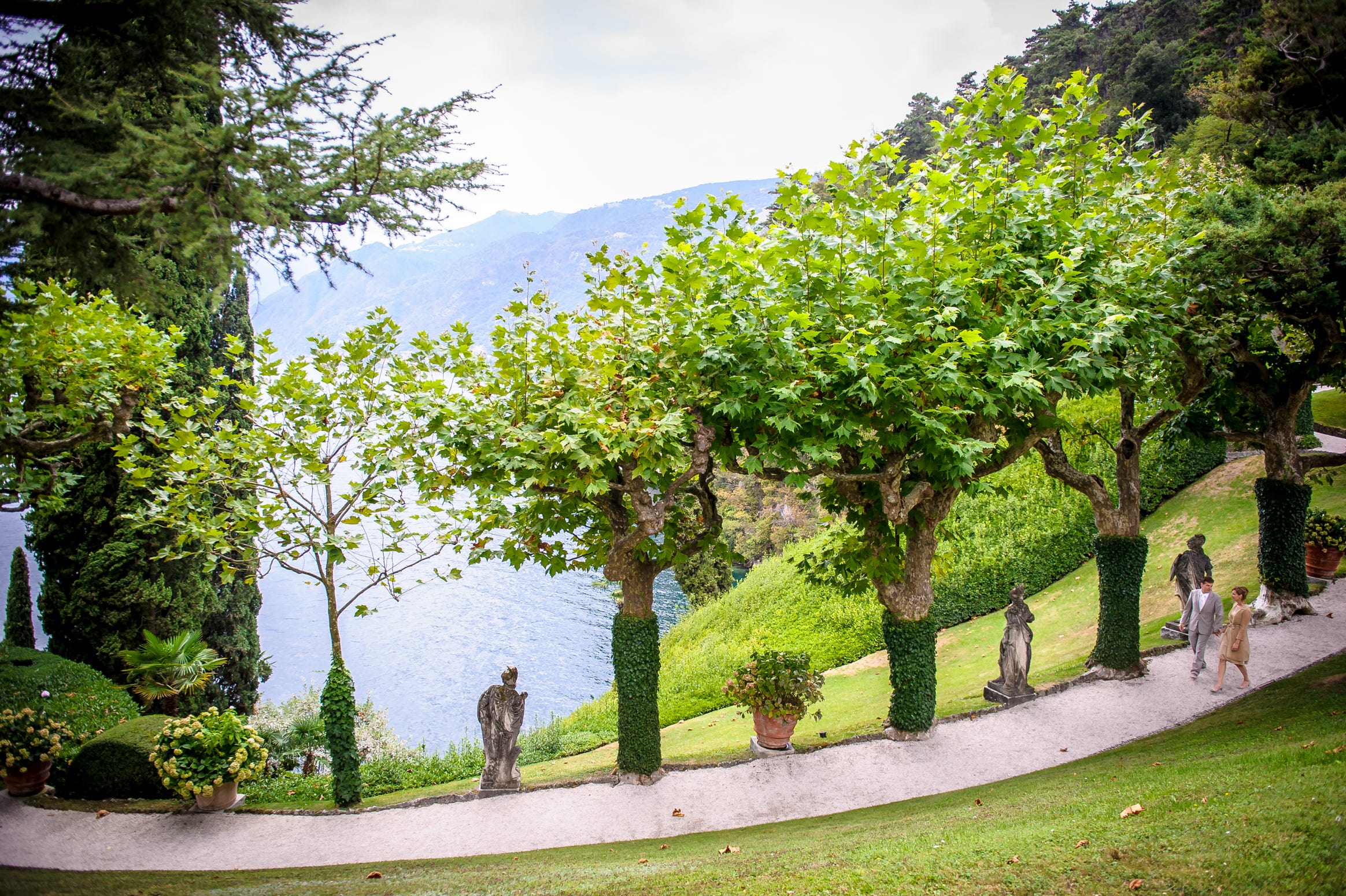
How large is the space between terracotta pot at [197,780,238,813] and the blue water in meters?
12.3

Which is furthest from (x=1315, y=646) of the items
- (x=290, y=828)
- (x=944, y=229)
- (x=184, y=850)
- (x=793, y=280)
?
(x=184, y=850)

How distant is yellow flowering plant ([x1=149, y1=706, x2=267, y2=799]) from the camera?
11.3m

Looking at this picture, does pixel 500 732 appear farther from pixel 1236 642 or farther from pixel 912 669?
pixel 1236 642

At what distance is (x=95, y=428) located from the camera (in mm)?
12617

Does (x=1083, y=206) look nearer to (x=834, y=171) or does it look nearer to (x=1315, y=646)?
(x=834, y=171)

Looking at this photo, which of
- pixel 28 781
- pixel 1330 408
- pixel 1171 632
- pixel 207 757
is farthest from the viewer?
Result: pixel 1330 408

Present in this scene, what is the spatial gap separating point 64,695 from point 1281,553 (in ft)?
78.8

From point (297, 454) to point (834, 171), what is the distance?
9.20 meters

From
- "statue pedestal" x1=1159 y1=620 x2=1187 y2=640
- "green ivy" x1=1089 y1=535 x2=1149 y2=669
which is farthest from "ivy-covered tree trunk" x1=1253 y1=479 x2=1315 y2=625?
"green ivy" x1=1089 y1=535 x2=1149 y2=669

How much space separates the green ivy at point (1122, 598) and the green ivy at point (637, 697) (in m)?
8.94

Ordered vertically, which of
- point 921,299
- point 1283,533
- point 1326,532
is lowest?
point 1326,532

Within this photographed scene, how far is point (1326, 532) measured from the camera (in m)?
17.3

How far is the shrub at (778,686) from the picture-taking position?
12.9 metres

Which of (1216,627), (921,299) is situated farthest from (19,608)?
(1216,627)
